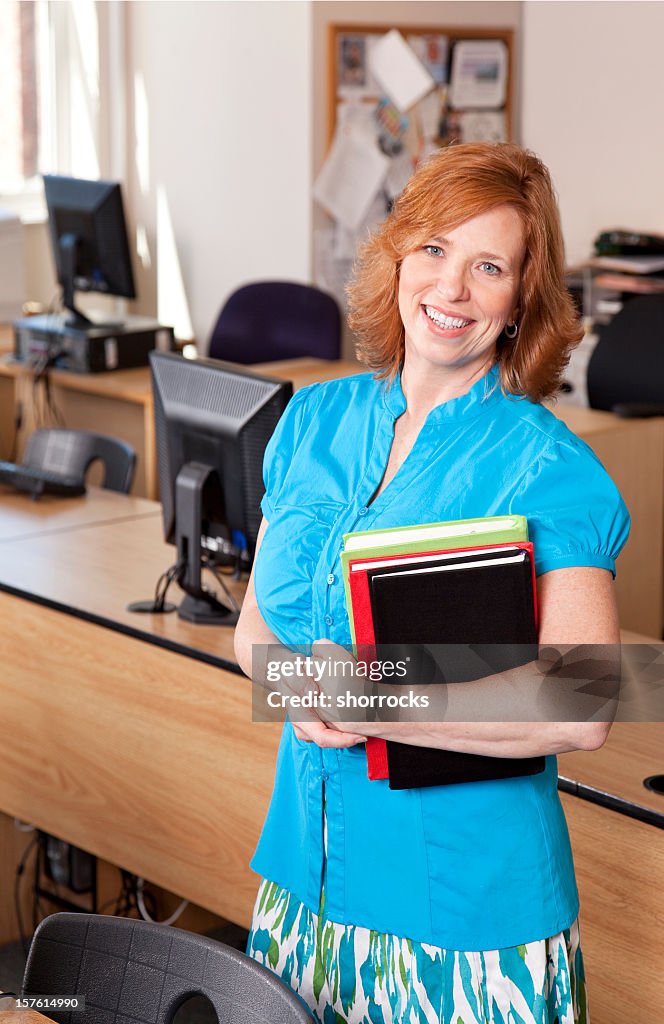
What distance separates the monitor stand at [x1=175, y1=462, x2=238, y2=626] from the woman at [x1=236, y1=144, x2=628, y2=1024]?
0.89 metres

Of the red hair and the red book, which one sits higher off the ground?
the red hair

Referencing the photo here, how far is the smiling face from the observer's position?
54.4 inches

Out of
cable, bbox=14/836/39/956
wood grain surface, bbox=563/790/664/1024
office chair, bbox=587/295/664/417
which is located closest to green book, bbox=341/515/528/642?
wood grain surface, bbox=563/790/664/1024

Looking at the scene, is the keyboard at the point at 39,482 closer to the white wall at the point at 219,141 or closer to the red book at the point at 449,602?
the white wall at the point at 219,141

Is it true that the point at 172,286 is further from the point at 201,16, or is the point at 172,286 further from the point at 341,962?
the point at 341,962

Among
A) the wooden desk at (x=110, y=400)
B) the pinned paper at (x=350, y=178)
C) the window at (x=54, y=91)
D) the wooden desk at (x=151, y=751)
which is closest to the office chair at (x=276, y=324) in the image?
the wooden desk at (x=110, y=400)

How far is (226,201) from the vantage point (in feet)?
17.0

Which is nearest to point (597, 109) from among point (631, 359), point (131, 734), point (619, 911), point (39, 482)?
point (631, 359)

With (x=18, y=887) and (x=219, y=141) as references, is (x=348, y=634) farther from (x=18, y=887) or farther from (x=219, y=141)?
(x=219, y=141)

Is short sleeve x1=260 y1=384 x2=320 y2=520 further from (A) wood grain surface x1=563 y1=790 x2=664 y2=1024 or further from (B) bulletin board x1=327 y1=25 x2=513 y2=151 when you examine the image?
(B) bulletin board x1=327 y1=25 x2=513 y2=151

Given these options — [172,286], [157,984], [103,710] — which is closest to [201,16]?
[172,286]

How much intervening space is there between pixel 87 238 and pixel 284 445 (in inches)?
129

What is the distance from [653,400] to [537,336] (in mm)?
2596
